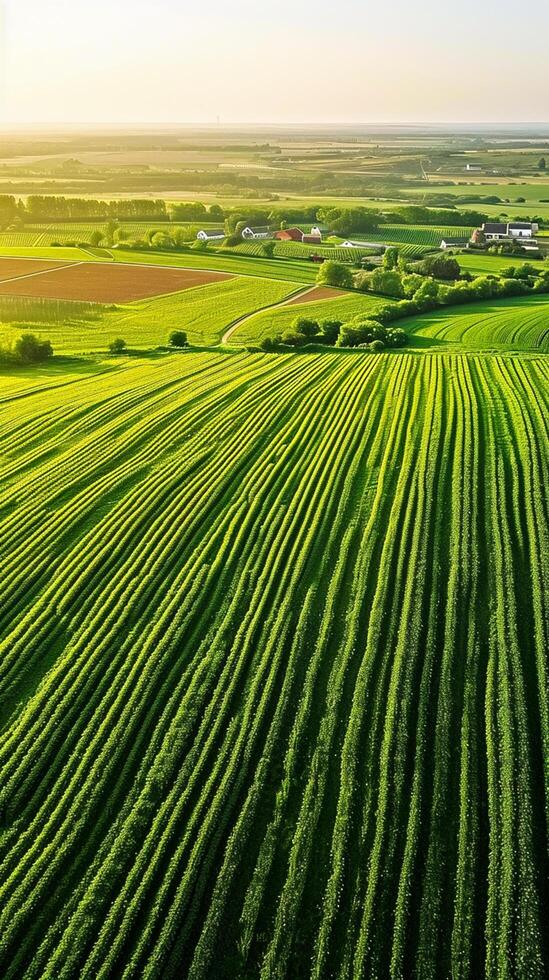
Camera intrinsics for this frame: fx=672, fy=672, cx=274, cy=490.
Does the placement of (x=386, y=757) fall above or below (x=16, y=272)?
below

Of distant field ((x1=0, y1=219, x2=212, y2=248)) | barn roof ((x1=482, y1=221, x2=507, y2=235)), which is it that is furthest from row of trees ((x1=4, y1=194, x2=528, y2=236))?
barn roof ((x1=482, y1=221, x2=507, y2=235))

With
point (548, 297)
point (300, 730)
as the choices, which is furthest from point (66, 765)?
point (548, 297)

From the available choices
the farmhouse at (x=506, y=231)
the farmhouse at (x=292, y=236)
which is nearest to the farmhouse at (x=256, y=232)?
the farmhouse at (x=292, y=236)

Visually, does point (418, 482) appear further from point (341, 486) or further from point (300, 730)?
point (300, 730)

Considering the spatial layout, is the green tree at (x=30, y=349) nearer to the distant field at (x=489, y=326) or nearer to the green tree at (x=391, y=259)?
Answer: the distant field at (x=489, y=326)

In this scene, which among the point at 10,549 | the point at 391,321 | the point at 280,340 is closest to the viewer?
the point at 10,549

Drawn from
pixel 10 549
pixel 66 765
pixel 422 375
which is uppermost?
pixel 422 375
